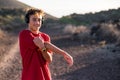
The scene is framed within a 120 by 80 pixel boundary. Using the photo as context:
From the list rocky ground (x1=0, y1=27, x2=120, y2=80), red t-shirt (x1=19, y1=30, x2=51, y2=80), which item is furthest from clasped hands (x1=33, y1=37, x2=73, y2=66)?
rocky ground (x1=0, y1=27, x2=120, y2=80)

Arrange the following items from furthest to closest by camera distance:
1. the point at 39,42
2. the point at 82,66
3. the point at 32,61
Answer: the point at 82,66 < the point at 32,61 < the point at 39,42

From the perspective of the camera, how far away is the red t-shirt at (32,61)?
5789 millimetres

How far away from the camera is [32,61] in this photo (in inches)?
228

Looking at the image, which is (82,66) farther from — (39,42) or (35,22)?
(39,42)

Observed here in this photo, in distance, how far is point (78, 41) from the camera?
1120 inches

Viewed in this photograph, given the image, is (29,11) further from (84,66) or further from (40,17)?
(84,66)

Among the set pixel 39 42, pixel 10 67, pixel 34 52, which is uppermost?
pixel 39 42

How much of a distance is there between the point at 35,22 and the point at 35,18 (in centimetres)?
6

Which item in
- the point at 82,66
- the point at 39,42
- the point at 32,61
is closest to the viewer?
the point at 39,42

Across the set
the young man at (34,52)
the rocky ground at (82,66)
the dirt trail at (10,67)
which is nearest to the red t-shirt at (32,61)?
the young man at (34,52)

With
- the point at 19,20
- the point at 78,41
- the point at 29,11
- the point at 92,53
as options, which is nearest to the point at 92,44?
the point at 78,41

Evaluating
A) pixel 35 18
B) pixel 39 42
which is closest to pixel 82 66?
pixel 35 18

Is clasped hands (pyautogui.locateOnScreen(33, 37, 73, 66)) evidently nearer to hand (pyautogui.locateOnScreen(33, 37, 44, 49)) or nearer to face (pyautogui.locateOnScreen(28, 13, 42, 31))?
hand (pyautogui.locateOnScreen(33, 37, 44, 49))

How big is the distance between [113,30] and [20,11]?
5359cm
